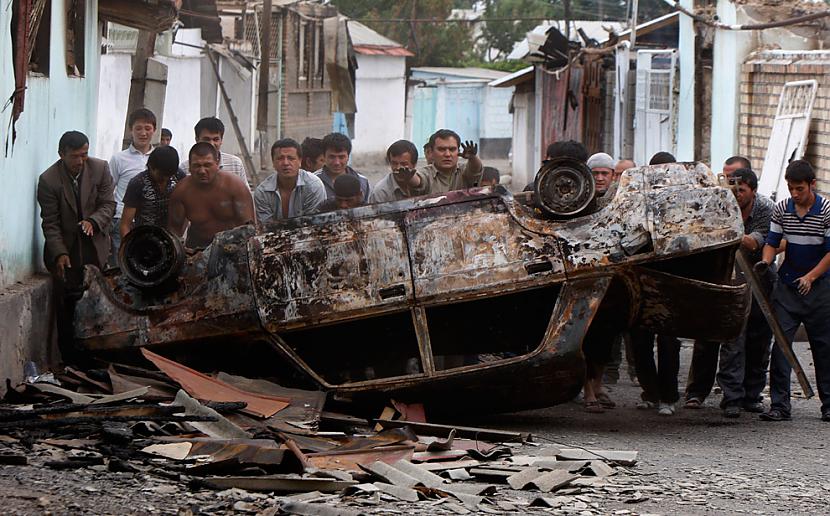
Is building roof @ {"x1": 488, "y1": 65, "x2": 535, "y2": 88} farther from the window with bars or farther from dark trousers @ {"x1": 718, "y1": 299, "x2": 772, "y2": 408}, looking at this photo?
dark trousers @ {"x1": 718, "y1": 299, "x2": 772, "y2": 408}

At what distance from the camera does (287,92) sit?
36094 mm

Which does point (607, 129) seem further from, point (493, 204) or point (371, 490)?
point (371, 490)

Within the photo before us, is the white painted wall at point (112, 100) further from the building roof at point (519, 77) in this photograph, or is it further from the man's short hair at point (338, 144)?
the building roof at point (519, 77)

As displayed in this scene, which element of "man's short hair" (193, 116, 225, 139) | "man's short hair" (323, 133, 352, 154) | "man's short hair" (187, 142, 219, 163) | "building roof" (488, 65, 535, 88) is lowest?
"man's short hair" (187, 142, 219, 163)

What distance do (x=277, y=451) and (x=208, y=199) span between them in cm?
358

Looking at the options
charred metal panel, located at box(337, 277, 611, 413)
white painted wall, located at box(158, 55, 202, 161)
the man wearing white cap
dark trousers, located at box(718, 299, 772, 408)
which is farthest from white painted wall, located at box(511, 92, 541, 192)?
charred metal panel, located at box(337, 277, 611, 413)

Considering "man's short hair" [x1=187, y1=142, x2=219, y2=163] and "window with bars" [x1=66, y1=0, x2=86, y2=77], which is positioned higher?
"window with bars" [x1=66, y1=0, x2=86, y2=77]

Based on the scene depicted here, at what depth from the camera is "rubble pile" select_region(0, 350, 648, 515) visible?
5633 millimetres

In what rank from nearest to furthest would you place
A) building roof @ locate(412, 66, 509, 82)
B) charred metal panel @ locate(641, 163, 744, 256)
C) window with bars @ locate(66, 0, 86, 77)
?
charred metal panel @ locate(641, 163, 744, 256) → window with bars @ locate(66, 0, 86, 77) → building roof @ locate(412, 66, 509, 82)

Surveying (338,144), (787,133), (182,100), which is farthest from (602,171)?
(182,100)

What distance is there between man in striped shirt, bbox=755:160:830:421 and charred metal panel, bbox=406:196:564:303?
6.20ft

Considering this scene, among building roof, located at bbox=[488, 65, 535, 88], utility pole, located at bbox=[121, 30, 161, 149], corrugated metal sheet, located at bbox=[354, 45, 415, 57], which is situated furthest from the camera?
corrugated metal sheet, located at bbox=[354, 45, 415, 57]

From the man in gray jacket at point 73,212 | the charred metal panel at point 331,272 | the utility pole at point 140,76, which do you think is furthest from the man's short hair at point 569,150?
the utility pole at point 140,76

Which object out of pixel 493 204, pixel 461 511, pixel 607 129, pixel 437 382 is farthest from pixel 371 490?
pixel 607 129
